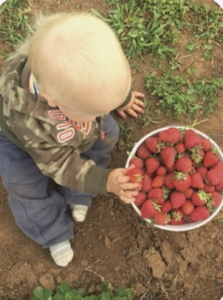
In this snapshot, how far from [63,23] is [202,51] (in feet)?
3.30

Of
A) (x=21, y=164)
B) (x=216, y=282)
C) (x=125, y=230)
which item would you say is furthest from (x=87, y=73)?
(x=216, y=282)

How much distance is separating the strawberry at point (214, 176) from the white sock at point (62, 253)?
594mm

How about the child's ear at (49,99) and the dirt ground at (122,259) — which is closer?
the child's ear at (49,99)

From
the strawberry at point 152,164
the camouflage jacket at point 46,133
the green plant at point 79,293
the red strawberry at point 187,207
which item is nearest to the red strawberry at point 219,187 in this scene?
the red strawberry at point 187,207

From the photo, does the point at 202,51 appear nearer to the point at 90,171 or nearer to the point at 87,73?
the point at 90,171

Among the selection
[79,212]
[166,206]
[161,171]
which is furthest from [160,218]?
[79,212]

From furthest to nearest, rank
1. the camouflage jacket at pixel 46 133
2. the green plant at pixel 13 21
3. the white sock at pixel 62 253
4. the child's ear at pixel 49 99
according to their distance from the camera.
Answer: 1. the green plant at pixel 13 21
2. the white sock at pixel 62 253
3. the camouflage jacket at pixel 46 133
4. the child's ear at pixel 49 99

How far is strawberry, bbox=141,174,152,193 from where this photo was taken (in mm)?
1641

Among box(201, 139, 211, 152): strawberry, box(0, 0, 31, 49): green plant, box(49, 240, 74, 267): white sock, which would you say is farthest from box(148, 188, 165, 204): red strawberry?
box(0, 0, 31, 49): green plant

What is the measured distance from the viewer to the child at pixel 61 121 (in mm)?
1278

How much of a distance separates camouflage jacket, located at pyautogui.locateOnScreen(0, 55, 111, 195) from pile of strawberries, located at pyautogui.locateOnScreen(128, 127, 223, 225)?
6.2 inches

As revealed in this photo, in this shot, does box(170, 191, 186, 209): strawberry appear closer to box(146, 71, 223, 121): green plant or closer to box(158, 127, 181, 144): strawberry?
box(158, 127, 181, 144): strawberry

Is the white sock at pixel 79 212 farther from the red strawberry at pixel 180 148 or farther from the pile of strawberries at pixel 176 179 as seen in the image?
the red strawberry at pixel 180 148

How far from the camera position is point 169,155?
1.62 metres
